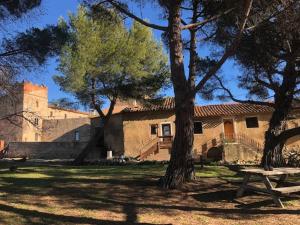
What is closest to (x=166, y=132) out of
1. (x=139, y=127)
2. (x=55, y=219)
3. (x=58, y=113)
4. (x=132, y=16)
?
(x=139, y=127)

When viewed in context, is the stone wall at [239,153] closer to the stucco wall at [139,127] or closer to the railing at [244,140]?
the railing at [244,140]

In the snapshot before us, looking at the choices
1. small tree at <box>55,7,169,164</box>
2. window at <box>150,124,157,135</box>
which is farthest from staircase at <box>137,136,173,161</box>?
small tree at <box>55,7,169,164</box>

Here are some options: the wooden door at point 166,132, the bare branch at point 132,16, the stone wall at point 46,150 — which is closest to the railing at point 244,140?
the wooden door at point 166,132

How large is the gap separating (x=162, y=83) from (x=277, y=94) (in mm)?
10618

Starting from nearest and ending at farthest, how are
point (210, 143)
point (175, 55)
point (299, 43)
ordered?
point (175, 55) → point (299, 43) → point (210, 143)

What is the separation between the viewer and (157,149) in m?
29.6

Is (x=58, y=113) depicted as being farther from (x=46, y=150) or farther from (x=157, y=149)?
(x=157, y=149)

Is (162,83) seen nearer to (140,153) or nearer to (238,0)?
(140,153)

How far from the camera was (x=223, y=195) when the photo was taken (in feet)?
25.6

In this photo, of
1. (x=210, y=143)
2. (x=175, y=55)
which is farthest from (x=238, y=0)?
(x=210, y=143)

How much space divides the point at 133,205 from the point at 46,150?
28834 millimetres

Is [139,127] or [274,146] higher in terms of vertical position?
[139,127]

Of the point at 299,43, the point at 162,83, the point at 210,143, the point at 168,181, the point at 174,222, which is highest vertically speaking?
the point at 162,83

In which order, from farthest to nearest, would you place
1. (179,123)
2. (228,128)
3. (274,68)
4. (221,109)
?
1. (228,128)
2. (221,109)
3. (274,68)
4. (179,123)
